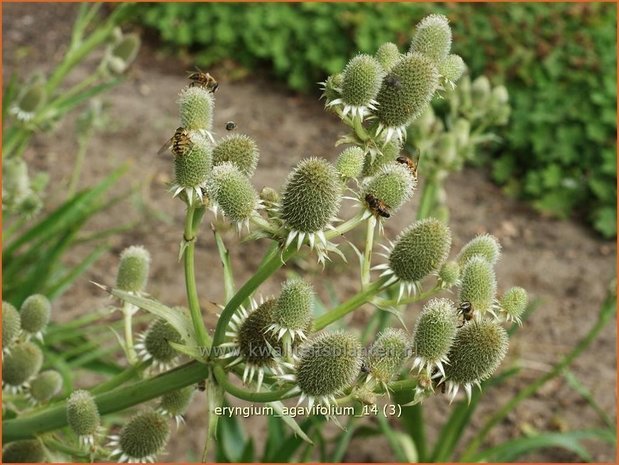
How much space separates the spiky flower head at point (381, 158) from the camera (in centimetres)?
161

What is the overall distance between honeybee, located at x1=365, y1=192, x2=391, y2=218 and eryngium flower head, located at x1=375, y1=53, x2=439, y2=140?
5.5 inches

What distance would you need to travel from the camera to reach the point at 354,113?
60.6 inches

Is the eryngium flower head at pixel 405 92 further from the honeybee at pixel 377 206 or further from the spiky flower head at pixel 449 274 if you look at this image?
the spiky flower head at pixel 449 274

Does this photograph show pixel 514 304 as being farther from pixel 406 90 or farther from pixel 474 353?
pixel 406 90

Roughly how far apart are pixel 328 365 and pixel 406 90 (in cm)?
53

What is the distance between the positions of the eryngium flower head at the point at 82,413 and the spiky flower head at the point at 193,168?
457 millimetres

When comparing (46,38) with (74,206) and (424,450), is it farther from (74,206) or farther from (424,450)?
(424,450)

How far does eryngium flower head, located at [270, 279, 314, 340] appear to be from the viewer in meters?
1.41

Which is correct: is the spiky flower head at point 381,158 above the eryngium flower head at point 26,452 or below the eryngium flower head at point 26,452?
above

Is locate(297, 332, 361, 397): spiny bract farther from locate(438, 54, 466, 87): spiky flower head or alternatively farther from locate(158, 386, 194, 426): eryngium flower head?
locate(438, 54, 466, 87): spiky flower head

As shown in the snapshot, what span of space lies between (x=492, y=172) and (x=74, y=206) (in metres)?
3.67

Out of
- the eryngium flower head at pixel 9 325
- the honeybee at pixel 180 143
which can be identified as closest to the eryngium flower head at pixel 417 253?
the honeybee at pixel 180 143

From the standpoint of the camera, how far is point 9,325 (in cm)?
189

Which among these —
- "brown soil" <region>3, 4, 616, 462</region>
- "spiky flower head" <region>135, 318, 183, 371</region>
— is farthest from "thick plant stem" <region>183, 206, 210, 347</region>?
"brown soil" <region>3, 4, 616, 462</region>
